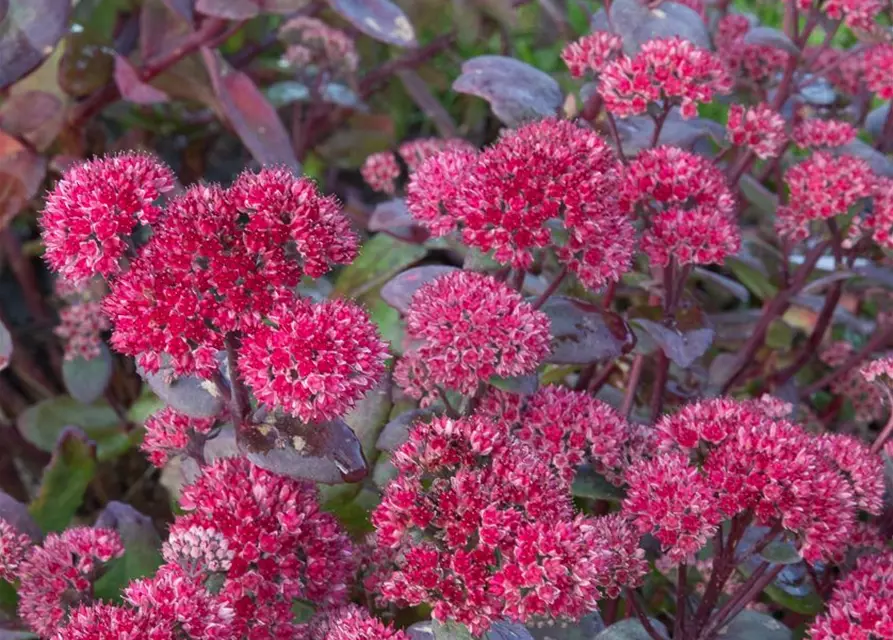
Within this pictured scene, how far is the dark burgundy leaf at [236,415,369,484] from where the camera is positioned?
0.87 metres

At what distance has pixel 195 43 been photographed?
1751mm

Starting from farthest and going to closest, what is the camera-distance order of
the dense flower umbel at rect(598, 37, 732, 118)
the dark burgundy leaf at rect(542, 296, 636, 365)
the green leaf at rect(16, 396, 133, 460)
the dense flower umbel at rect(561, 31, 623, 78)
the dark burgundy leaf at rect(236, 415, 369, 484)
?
the green leaf at rect(16, 396, 133, 460), the dense flower umbel at rect(561, 31, 623, 78), the dense flower umbel at rect(598, 37, 732, 118), the dark burgundy leaf at rect(542, 296, 636, 365), the dark burgundy leaf at rect(236, 415, 369, 484)

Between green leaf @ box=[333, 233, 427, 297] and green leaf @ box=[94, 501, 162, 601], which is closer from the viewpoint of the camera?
green leaf @ box=[94, 501, 162, 601]

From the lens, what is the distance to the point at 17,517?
3.78ft

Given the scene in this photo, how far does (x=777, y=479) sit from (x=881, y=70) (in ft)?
3.05

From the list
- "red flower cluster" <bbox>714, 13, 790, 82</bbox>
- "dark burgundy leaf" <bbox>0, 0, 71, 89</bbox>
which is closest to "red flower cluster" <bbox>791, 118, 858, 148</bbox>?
"red flower cluster" <bbox>714, 13, 790, 82</bbox>

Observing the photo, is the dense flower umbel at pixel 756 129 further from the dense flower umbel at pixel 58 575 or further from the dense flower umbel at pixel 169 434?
the dense flower umbel at pixel 58 575

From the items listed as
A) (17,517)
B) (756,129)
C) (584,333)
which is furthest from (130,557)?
(756,129)

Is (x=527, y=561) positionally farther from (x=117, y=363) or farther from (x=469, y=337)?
(x=117, y=363)

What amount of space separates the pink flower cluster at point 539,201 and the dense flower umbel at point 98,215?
31cm

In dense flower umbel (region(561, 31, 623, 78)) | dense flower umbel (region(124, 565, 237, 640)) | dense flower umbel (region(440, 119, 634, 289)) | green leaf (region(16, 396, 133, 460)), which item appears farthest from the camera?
green leaf (region(16, 396, 133, 460))

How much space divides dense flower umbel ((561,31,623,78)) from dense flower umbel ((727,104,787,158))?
0.61 feet

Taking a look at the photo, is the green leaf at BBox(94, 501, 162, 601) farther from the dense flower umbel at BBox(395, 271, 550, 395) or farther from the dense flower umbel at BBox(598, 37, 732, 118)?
the dense flower umbel at BBox(598, 37, 732, 118)

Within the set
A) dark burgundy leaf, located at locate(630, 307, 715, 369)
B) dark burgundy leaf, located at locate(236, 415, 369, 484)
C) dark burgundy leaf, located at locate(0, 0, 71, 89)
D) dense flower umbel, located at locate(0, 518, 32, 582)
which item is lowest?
dense flower umbel, located at locate(0, 518, 32, 582)
